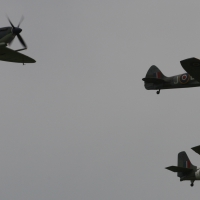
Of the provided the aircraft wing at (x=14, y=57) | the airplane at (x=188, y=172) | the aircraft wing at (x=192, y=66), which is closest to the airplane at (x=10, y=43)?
the aircraft wing at (x=14, y=57)

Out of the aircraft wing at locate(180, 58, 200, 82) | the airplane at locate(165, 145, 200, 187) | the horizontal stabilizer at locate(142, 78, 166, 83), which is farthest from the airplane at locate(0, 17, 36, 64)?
the airplane at locate(165, 145, 200, 187)

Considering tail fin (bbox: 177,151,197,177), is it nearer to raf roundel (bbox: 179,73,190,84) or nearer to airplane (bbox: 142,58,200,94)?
→ airplane (bbox: 142,58,200,94)

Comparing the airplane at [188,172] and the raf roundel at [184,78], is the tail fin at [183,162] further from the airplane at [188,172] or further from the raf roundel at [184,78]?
the raf roundel at [184,78]

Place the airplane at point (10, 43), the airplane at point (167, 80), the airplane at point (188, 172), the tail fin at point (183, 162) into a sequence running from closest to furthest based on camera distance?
the airplane at point (10, 43), the airplane at point (167, 80), the airplane at point (188, 172), the tail fin at point (183, 162)

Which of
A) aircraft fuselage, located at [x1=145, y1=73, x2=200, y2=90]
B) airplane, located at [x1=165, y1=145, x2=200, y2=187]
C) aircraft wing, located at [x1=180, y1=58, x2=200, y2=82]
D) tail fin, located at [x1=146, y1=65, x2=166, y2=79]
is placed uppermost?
tail fin, located at [x1=146, y1=65, x2=166, y2=79]

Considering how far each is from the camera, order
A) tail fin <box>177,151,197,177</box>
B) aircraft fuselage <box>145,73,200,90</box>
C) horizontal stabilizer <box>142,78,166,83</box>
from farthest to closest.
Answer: tail fin <box>177,151,197,177</box> → horizontal stabilizer <box>142,78,166,83</box> → aircraft fuselage <box>145,73,200,90</box>

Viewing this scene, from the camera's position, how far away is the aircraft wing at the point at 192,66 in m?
36.7

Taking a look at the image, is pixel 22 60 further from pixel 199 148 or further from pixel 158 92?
pixel 199 148

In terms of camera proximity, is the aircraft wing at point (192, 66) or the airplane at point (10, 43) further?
the airplane at point (10, 43)

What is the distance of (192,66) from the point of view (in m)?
37.9

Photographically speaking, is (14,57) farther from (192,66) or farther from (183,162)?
(183,162)

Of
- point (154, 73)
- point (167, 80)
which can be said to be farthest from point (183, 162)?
point (167, 80)

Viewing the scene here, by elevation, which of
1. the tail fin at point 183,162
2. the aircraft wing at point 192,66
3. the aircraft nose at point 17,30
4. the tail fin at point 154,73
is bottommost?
the tail fin at point 183,162

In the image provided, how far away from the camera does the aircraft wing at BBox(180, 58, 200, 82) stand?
36725 mm
